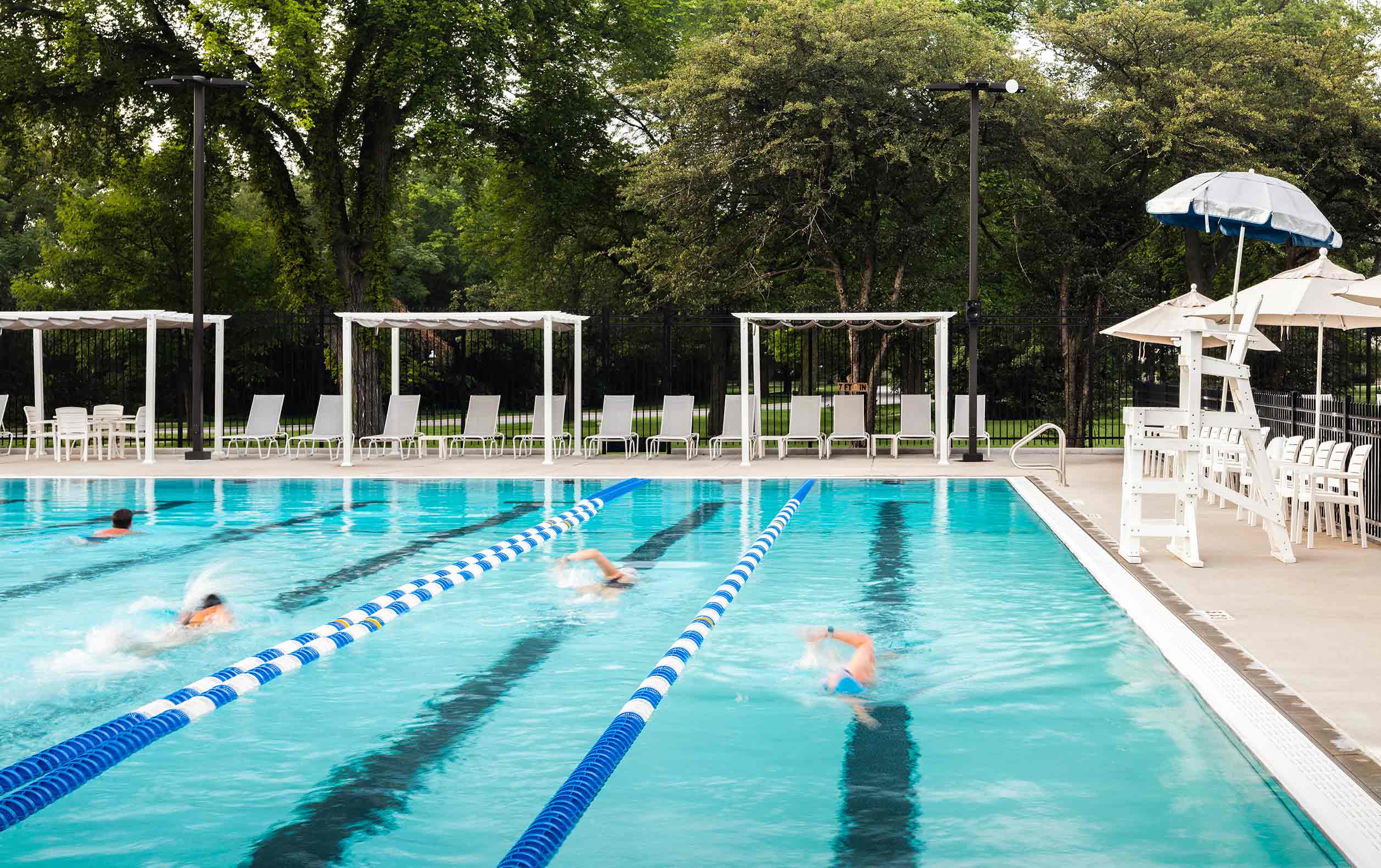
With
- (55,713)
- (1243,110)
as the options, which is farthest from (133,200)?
(55,713)

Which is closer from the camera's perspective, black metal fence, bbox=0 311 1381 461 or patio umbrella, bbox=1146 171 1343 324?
patio umbrella, bbox=1146 171 1343 324

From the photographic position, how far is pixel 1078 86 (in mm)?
24594

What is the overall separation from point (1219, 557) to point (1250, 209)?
265 cm

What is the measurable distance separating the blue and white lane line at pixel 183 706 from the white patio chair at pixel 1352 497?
6.58 m

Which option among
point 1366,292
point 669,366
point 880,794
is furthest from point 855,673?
point 669,366

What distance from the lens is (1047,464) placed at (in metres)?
18.5

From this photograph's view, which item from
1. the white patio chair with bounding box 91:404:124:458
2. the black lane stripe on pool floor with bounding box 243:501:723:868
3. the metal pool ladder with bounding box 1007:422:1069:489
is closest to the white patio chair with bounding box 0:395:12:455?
the white patio chair with bounding box 91:404:124:458

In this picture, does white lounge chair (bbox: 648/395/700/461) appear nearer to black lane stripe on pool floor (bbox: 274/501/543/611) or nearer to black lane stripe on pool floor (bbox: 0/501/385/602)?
black lane stripe on pool floor (bbox: 274/501/543/611)

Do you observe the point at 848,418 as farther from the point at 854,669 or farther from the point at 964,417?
the point at 854,669

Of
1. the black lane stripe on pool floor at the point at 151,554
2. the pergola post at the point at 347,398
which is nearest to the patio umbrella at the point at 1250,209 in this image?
the black lane stripe on pool floor at the point at 151,554

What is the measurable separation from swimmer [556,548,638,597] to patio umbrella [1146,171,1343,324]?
16.1 ft

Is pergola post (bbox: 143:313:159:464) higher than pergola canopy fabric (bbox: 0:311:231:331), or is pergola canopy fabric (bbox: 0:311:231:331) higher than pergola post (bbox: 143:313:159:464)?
pergola canopy fabric (bbox: 0:311:231:331)

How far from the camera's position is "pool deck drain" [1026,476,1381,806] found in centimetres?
430

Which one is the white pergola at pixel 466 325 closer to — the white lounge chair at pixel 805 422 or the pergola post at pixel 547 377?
the pergola post at pixel 547 377
